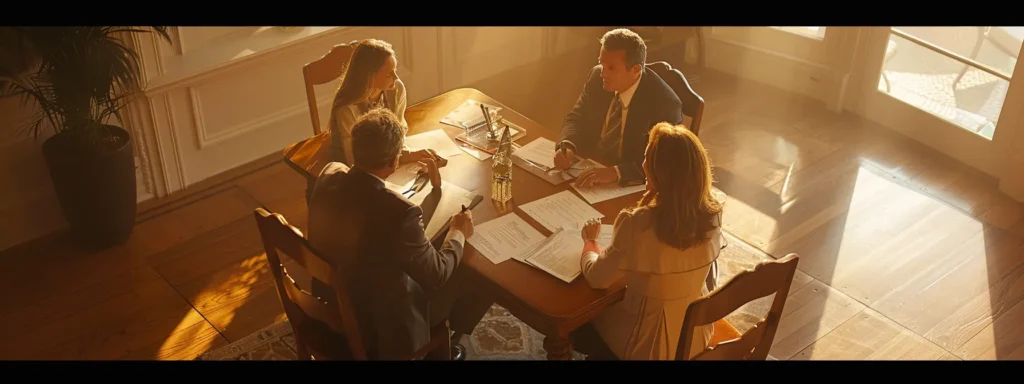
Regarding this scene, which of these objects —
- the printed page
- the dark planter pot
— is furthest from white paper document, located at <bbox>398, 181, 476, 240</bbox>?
the dark planter pot

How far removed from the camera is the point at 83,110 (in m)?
3.68

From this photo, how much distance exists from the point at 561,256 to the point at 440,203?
503mm

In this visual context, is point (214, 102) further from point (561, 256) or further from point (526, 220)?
point (561, 256)

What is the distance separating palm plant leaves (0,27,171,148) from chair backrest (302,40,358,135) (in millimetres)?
737

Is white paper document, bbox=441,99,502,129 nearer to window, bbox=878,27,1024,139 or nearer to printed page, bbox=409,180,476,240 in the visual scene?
printed page, bbox=409,180,476,240

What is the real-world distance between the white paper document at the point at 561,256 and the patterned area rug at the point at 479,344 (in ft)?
2.36

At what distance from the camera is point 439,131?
3.50m

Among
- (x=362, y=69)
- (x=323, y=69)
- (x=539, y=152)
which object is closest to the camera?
(x=362, y=69)

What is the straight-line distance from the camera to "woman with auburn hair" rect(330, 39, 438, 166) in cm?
320

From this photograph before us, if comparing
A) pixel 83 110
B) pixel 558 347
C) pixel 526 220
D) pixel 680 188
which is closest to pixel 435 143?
pixel 526 220
